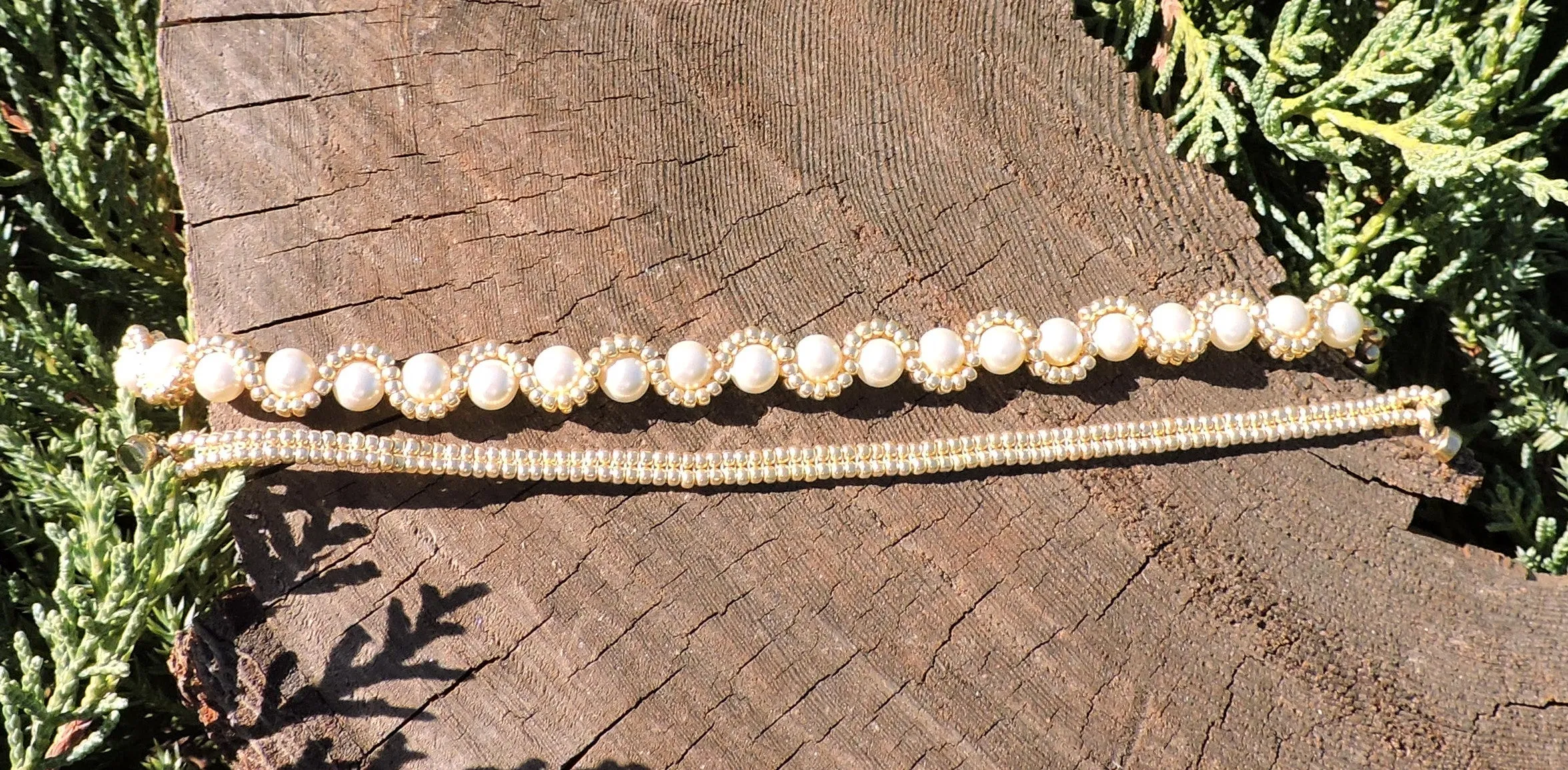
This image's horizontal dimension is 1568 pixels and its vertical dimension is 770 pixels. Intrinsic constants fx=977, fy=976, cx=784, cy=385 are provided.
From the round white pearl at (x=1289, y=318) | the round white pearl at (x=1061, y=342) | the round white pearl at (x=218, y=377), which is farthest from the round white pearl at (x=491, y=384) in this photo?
the round white pearl at (x=1289, y=318)

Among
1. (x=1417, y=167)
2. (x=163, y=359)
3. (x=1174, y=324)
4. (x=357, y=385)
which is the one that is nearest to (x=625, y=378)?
(x=357, y=385)

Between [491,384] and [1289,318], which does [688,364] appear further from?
[1289,318]

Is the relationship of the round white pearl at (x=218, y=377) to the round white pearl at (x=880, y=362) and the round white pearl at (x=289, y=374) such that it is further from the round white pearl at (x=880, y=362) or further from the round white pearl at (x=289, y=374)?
the round white pearl at (x=880, y=362)

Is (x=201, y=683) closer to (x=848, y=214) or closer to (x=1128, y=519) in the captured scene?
(x=848, y=214)

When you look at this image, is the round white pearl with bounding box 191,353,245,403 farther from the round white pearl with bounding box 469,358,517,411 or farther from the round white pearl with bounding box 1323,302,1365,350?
the round white pearl with bounding box 1323,302,1365,350

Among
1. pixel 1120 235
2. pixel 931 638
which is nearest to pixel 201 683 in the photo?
pixel 931 638

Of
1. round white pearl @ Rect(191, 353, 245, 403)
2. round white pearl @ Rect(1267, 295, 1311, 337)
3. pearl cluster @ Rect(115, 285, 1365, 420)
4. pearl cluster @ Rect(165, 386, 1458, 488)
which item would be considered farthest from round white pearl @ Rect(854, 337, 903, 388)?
round white pearl @ Rect(191, 353, 245, 403)
